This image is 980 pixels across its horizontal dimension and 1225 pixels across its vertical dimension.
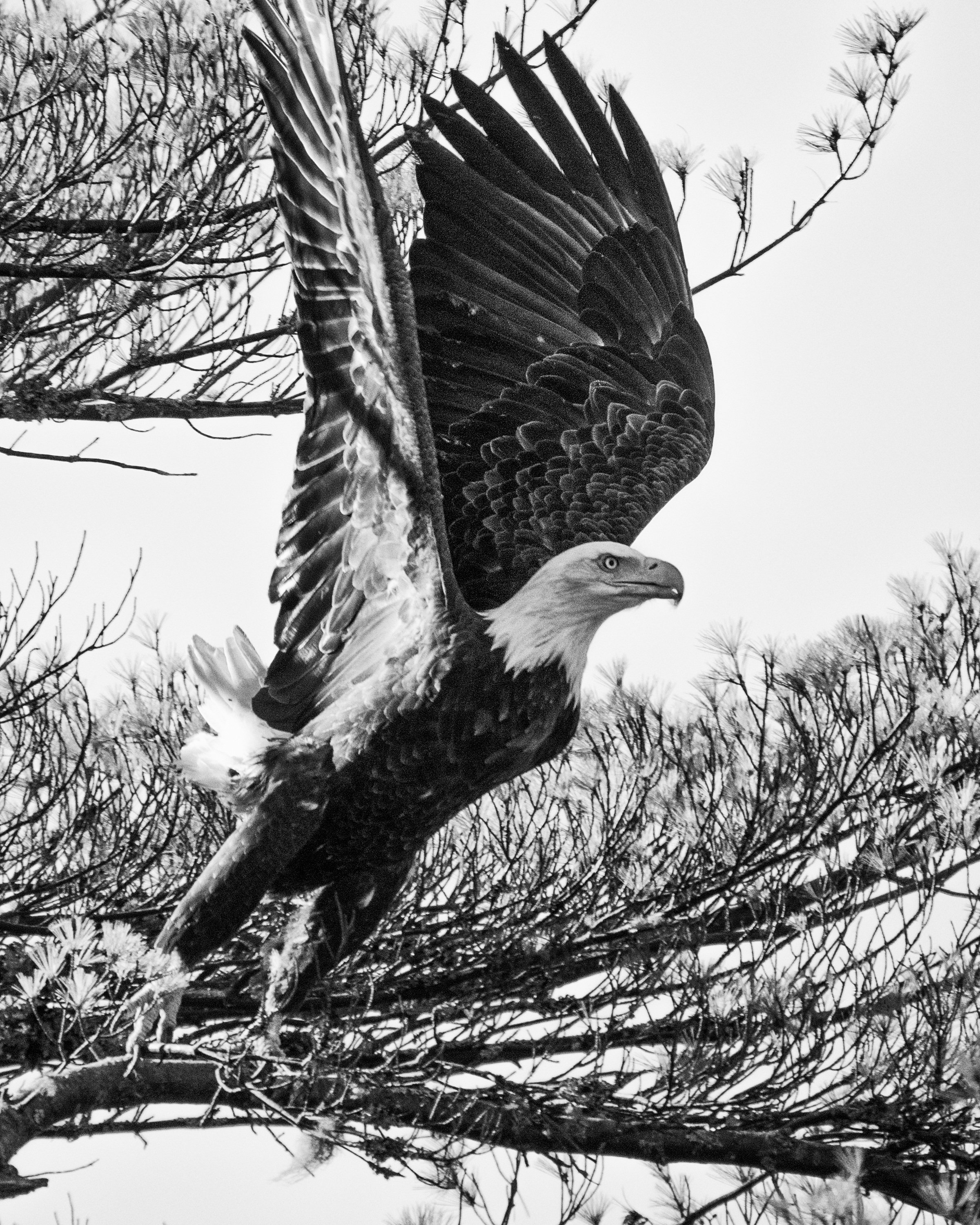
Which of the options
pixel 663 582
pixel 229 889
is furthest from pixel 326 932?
pixel 663 582

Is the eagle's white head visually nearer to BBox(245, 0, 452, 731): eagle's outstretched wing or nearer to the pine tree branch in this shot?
BBox(245, 0, 452, 731): eagle's outstretched wing

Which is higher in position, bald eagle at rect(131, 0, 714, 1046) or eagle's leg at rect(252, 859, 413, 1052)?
bald eagle at rect(131, 0, 714, 1046)

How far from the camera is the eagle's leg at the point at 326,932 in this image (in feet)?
10.7

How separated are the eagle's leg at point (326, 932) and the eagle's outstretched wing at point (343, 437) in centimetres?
37

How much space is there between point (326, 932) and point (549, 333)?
1821 millimetres

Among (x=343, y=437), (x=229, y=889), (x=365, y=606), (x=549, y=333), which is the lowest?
(x=229, y=889)

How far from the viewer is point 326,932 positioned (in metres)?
3.29

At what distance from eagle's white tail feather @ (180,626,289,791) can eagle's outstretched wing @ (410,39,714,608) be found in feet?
1.84

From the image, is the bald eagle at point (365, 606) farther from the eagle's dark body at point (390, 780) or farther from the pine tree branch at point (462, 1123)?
the pine tree branch at point (462, 1123)

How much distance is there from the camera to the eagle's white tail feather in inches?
126

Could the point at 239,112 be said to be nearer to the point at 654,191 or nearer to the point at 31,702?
the point at 654,191

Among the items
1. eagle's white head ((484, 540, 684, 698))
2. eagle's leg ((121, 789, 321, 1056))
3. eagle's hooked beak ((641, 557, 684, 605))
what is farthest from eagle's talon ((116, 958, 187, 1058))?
eagle's hooked beak ((641, 557, 684, 605))

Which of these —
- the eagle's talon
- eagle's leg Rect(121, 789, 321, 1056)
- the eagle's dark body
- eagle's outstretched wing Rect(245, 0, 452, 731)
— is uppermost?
eagle's outstretched wing Rect(245, 0, 452, 731)

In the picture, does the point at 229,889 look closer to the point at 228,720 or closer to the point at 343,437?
the point at 228,720
